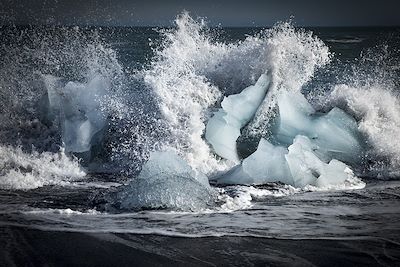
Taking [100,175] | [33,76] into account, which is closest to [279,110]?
[100,175]

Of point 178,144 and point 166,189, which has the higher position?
point 178,144

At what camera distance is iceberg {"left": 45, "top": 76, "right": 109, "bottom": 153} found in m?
7.27

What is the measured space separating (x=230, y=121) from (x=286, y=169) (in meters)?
1.42

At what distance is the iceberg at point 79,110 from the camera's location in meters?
7.27

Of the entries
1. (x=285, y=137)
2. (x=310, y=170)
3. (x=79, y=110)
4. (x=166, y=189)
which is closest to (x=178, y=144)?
(x=285, y=137)

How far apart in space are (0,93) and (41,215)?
201 inches

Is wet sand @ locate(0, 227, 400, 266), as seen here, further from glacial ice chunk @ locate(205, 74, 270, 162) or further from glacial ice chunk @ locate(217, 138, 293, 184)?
glacial ice chunk @ locate(205, 74, 270, 162)

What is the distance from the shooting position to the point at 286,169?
5945 millimetres

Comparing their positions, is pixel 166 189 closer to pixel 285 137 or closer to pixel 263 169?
pixel 263 169

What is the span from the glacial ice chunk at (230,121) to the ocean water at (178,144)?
0.14m

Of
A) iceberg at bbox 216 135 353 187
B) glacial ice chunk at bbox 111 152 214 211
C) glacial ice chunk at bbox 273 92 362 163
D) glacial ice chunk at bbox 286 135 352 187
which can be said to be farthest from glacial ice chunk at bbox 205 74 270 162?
glacial ice chunk at bbox 111 152 214 211

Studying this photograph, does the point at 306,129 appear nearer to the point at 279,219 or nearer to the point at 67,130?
the point at 279,219

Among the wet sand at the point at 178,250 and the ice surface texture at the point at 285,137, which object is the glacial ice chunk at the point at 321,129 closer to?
the ice surface texture at the point at 285,137

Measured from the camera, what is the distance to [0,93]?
29.0 feet
